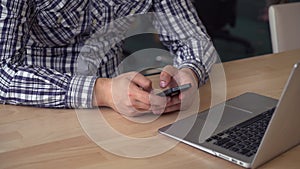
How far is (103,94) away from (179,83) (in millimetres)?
209

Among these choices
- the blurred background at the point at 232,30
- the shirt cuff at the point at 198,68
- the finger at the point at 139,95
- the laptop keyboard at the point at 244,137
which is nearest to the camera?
the laptop keyboard at the point at 244,137

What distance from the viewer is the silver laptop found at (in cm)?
83

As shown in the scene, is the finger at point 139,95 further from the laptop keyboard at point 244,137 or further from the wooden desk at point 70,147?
the laptop keyboard at point 244,137

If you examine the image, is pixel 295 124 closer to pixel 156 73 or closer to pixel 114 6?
pixel 156 73

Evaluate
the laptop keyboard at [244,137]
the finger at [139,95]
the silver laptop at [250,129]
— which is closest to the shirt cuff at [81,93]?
the finger at [139,95]

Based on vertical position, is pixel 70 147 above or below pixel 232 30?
below

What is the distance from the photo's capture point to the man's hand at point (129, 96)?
3.68 feet

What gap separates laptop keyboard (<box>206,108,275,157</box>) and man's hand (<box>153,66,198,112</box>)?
167 millimetres

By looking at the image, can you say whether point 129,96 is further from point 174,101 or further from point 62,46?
point 62,46

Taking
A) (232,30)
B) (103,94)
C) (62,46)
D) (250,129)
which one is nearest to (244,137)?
(250,129)

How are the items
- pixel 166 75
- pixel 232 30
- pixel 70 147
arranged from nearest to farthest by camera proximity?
pixel 70 147
pixel 166 75
pixel 232 30

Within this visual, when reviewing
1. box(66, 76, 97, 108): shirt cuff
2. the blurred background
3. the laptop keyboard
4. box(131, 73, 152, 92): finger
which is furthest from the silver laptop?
the blurred background

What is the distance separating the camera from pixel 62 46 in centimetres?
147

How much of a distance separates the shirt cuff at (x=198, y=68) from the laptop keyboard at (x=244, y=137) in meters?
0.28
